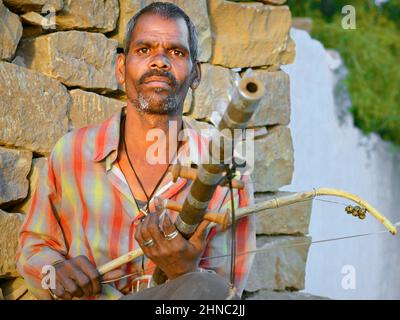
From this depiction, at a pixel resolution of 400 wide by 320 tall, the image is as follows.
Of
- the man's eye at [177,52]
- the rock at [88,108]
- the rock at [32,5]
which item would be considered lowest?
the rock at [88,108]

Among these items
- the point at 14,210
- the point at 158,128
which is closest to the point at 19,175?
the point at 14,210

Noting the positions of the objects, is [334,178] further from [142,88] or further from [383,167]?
[142,88]

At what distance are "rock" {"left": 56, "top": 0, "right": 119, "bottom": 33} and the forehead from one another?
0.60m

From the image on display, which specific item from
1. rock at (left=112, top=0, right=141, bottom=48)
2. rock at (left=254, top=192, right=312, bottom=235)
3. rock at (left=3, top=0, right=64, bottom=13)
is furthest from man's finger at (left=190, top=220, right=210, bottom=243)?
rock at (left=254, top=192, right=312, bottom=235)

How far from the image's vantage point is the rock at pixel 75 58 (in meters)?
3.12

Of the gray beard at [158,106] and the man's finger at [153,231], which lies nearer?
the man's finger at [153,231]

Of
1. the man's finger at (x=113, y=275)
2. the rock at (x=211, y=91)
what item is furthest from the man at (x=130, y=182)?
the rock at (x=211, y=91)

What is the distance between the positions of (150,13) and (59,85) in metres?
0.61

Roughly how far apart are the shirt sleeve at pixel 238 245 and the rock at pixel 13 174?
0.73 meters

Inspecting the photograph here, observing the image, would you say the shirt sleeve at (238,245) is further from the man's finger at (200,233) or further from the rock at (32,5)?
the rock at (32,5)

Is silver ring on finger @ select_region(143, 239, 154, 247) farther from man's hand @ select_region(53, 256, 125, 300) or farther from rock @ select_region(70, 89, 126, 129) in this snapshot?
rock @ select_region(70, 89, 126, 129)

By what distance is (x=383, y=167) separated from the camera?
6.48 m

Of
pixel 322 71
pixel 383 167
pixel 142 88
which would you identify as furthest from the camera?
pixel 383 167

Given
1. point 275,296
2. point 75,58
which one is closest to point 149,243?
point 75,58
